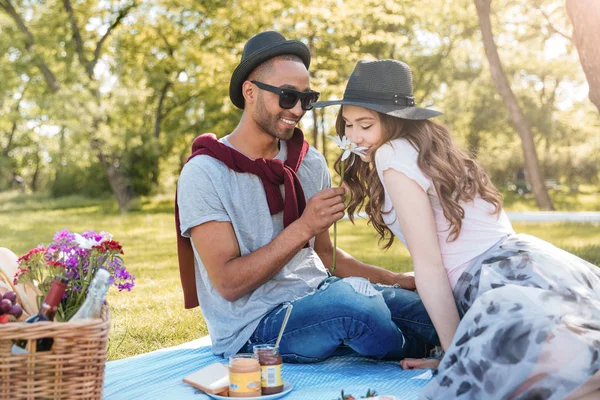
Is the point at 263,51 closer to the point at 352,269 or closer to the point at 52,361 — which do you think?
the point at 352,269

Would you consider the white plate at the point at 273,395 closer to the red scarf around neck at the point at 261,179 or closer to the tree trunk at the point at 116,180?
the red scarf around neck at the point at 261,179

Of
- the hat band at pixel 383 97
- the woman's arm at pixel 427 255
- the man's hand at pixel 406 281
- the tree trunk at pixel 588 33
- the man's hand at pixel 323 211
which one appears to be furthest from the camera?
the tree trunk at pixel 588 33

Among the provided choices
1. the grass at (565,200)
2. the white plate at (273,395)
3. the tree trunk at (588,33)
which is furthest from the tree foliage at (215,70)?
the white plate at (273,395)

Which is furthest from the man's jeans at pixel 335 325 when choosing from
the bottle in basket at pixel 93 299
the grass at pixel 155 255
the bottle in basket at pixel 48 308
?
the grass at pixel 155 255

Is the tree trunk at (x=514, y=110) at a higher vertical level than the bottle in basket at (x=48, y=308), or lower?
higher

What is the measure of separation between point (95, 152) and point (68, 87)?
1916mm

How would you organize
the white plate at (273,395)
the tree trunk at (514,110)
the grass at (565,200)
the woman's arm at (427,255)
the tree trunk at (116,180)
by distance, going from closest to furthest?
the white plate at (273,395), the woman's arm at (427,255), the tree trunk at (514,110), the grass at (565,200), the tree trunk at (116,180)

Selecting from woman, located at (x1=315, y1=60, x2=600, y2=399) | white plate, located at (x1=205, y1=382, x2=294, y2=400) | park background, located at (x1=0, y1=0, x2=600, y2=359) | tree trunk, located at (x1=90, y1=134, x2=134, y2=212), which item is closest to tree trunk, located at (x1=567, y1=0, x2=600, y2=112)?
park background, located at (x1=0, y1=0, x2=600, y2=359)

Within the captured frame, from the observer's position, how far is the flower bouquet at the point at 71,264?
2893mm

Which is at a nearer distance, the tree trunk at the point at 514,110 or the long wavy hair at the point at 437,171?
the long wavy hair at the point at 437,171

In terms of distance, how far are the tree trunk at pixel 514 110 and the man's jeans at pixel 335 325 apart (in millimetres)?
11303

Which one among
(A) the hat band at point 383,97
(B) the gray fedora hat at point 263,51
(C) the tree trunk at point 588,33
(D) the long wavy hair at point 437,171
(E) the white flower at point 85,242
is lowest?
(E) the white flower at point 85,242

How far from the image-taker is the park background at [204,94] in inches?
391

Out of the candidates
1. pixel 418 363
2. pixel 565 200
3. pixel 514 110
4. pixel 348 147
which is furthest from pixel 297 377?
pixel 565 200
